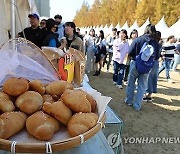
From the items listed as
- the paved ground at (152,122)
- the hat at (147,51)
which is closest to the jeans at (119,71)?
the paved ground at (152,122)

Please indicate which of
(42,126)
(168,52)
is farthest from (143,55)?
(168,52)

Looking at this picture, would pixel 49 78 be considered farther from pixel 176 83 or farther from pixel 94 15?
pixel 94 15

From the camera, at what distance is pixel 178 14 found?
19422 mm

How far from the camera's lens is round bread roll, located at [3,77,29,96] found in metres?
0.87

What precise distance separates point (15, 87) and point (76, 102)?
23cm

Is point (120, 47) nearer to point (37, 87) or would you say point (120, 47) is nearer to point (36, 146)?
point (37, 87)

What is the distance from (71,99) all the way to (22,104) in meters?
0.17

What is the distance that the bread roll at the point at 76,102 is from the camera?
2.68 ft

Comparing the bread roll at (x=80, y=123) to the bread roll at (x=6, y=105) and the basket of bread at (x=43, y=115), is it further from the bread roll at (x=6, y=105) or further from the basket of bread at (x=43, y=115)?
the bread roll at (x=6, y=105)

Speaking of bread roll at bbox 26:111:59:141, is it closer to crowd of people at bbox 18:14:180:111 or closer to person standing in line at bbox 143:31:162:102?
crowd of people at bbox 18:14:180:111

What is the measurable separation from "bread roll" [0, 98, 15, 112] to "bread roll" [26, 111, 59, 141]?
0.09 metres

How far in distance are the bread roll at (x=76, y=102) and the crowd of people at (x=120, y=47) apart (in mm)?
1355

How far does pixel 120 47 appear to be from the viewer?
512 centimetres

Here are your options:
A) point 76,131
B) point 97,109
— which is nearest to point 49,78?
point 97,109
